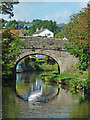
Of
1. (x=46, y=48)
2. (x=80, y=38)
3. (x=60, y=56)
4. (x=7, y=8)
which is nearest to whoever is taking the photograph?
(x=7, y=8)

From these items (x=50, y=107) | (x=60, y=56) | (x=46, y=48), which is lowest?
A: (x=50, y=107)

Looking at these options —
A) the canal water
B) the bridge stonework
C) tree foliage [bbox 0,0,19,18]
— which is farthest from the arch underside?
tree foliage [bbox 0,0,19,18]

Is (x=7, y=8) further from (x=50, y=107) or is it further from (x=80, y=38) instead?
(x=80, y=38)

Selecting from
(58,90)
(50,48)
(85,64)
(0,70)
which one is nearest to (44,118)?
(0,70)

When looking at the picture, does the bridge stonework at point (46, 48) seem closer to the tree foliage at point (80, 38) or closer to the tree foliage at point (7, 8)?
the tree foliage at point (80, 38)

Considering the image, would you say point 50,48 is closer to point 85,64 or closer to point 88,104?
point 85,64

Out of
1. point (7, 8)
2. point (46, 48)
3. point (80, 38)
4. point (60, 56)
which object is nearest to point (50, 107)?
point (7, 8)

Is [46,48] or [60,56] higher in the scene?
[46,48]

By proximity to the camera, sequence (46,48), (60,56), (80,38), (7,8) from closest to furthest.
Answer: (7,8) < (80,38) < (46,48) < (60,56)

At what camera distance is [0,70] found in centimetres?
1970

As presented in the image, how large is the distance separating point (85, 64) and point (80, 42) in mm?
2992

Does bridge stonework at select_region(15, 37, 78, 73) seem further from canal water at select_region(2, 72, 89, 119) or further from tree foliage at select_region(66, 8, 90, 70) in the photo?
canal water at select_region(2, 72, 89, 119)

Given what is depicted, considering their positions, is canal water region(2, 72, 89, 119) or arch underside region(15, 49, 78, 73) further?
arch underside region(15, 49, 78, 73)

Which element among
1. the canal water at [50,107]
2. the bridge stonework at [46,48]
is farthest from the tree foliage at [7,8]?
the bridge stonework at [46,48]
